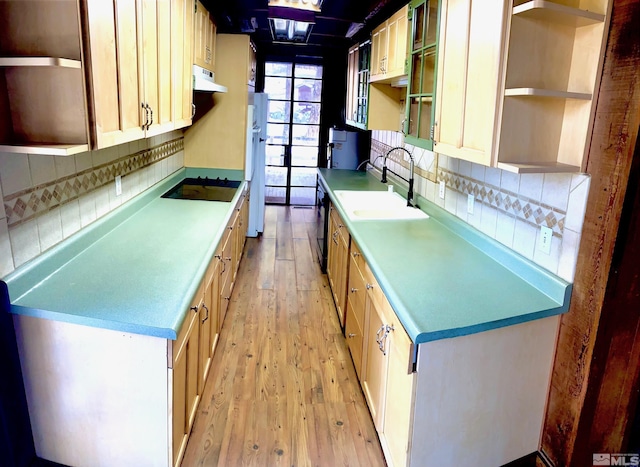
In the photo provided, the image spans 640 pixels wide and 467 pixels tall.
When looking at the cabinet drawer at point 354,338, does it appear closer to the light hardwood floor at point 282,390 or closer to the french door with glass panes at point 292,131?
the light hardwood floor at point 282,390

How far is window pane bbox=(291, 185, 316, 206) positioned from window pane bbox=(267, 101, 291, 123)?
3.81 feet

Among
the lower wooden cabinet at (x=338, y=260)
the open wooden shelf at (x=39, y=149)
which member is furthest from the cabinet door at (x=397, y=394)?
the open wooden shelf at (x=39, y=149)

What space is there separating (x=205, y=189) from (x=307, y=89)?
4.10 metres

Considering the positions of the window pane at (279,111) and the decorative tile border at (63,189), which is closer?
the decorative tile border at (63,189)

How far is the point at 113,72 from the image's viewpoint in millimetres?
1801

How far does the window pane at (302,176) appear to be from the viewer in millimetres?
7773

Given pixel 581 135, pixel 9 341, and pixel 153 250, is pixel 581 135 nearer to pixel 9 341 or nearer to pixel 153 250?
pixel 153 250

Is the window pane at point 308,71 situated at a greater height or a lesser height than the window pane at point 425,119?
greater

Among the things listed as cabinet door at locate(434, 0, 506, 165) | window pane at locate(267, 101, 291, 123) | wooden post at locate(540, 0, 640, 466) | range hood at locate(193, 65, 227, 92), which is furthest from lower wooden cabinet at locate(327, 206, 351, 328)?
window pane at locate(267, 101, 291, 123)

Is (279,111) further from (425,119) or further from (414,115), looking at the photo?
(425,119)

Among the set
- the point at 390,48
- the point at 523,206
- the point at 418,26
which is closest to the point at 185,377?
the point at 523,206

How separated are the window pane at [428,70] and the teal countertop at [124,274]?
4.75 ft

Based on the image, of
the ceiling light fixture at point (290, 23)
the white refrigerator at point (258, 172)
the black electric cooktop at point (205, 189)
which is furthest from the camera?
the white refrigerator at point (258, 172)

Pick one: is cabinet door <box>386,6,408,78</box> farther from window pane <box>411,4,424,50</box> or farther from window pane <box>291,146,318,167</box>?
window pane <box>291,146,318,167</box>
